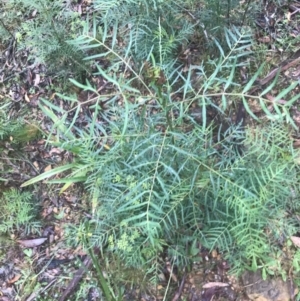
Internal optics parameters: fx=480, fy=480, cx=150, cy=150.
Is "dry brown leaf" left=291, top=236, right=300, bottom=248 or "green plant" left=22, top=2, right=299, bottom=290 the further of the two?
"dry brown leaf" left=291, top=236, right=300, bottom=248

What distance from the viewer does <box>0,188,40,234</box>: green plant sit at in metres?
2.28

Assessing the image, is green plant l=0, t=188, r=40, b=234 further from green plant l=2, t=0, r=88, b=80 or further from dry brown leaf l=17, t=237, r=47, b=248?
green plant l=2, t=0, r=88, b=80

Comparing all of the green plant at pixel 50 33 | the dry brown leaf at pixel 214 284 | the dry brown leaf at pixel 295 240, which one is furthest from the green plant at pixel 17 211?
the dry brown leaf at pixel 295 240

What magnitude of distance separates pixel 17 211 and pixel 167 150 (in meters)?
0.96

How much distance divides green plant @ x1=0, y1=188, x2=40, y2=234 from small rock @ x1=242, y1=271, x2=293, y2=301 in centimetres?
101

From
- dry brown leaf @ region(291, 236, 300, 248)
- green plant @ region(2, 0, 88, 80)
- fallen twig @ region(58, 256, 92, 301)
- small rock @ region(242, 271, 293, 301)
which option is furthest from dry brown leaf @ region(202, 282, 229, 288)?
green plant @ region(2, 0, 88, 80)

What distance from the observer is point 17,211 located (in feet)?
7.54

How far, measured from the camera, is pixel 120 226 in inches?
74.0

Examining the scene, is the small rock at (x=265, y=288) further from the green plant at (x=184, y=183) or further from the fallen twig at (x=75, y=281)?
the fallen twig at (x=75, y=281)

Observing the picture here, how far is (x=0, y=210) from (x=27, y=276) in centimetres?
34

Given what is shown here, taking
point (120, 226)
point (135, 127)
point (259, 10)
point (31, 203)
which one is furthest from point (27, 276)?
point (259, 10)

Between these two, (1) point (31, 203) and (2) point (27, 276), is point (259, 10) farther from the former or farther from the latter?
(2) point (27, 276)

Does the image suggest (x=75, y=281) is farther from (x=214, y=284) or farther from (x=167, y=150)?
(x=167, y=150)

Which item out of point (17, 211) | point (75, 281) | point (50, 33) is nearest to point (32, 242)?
point (17, 211)
